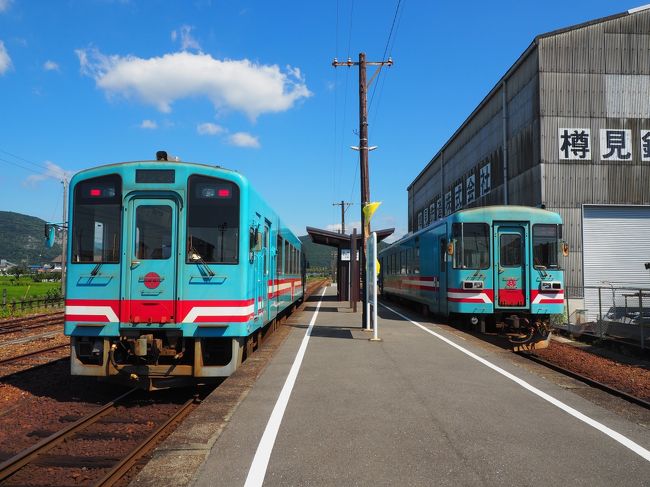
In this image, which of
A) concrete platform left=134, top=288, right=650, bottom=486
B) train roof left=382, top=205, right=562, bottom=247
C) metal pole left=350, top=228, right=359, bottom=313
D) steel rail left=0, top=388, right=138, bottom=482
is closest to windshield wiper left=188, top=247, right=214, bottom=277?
concrete platform left=134, top=288, right=650, bottom=486

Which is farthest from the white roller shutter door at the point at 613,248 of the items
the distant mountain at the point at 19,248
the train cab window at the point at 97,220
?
the distant mountain at the point at 19,248

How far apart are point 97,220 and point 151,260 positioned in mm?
979

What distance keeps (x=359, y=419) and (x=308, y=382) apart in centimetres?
198

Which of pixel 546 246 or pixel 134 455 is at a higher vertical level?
pixel 546 246

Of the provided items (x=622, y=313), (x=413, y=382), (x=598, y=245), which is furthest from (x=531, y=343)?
Answer: (x=598, y=245)

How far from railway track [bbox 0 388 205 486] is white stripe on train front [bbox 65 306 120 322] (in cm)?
119

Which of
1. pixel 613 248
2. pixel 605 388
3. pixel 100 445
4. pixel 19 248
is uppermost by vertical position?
pixel 19 248

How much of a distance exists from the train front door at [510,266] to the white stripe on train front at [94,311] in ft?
32.2

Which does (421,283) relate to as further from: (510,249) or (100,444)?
(100,444)

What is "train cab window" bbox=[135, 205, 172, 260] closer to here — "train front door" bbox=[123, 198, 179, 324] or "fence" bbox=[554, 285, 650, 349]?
"train front door" bbox=[123, 198, 179, 324]

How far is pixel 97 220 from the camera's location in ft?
24.2

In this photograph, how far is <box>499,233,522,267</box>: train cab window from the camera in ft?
45.2

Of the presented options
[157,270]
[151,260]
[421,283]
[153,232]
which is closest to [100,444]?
[157,270]

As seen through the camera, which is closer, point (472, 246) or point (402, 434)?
point (402, 434)
